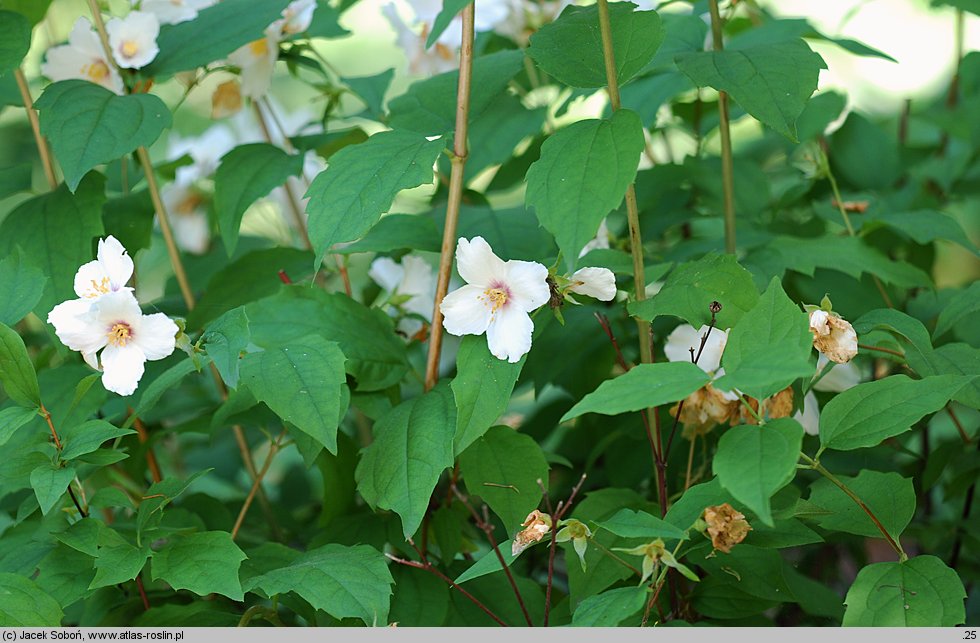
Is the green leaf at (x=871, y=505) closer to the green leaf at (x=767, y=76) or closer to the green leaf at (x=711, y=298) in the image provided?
the green leaf at (x=711, y=298)

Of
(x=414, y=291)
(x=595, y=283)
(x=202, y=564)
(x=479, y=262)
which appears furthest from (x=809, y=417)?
(x=202, y=564)

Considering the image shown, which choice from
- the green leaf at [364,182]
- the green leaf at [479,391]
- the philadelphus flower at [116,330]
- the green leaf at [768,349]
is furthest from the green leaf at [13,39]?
the green leaf at [768,349]

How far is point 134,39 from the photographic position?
1206 millimetres

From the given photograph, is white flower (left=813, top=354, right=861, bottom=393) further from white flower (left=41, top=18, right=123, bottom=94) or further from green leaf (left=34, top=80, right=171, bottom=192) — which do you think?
white flower (left=41, top=18, right=123, bottom=94)

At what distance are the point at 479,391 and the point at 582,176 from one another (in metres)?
0.23

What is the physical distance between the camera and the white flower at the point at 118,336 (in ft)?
3.13

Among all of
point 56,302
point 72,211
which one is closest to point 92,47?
point 72,211

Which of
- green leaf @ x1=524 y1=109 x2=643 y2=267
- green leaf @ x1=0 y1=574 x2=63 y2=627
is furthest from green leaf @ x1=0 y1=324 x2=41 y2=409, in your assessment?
green leaf @ x1=524 y1=109 x2=643 y2=267

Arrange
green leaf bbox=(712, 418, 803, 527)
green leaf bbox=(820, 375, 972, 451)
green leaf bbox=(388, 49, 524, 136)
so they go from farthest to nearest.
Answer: green leaf bbox=(388, 49, 524, 136) < green leaf bbox=(820, 375, 972, 451) < green leaf bbox=(712, 418, 803, 527)

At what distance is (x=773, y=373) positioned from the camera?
0.76 meters

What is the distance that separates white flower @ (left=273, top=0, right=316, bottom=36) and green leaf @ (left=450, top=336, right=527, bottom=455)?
61cm

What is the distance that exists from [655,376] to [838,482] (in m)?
0.23

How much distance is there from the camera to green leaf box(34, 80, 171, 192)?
3.47 ft

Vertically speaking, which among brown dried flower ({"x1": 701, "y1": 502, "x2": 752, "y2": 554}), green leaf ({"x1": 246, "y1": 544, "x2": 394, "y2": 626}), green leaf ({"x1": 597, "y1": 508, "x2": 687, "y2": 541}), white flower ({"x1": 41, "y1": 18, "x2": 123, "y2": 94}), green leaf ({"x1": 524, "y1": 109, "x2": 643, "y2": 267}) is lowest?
green leaf ({"x1": 246, "y1": 544, "x2": 394, "y2": 626})
